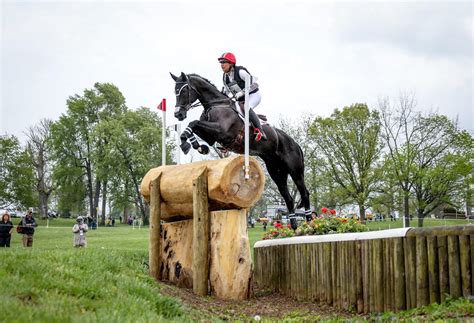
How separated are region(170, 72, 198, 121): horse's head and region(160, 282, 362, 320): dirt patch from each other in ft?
9.02

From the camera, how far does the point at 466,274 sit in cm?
522

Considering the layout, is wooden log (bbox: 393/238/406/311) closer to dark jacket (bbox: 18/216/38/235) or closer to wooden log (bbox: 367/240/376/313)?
wooden log (bbox: 367/240/376/313)

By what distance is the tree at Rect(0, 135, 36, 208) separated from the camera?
4834cm

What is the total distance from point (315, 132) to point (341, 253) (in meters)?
28.2

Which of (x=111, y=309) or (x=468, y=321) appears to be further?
(x=111, y=309)

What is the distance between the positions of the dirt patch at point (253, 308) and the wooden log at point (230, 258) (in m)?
0.18

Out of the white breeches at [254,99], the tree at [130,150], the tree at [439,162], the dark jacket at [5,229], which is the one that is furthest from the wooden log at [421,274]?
the tree at [130,150]

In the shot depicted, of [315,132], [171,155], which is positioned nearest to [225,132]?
[315,132]

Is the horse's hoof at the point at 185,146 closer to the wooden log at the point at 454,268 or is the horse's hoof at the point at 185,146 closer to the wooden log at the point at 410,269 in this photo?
the wooden log at the point at 410,269

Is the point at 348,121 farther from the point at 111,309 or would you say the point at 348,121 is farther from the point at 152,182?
the point at 111,309

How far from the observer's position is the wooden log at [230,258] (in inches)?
297

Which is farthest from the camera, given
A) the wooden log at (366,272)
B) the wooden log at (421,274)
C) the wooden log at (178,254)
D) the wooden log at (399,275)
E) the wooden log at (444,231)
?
the wooden log at (178,254)

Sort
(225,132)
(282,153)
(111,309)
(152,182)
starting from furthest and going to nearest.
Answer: (282,153) → (152,182) → (225,132) → (111,309)

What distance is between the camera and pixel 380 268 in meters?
6.30
